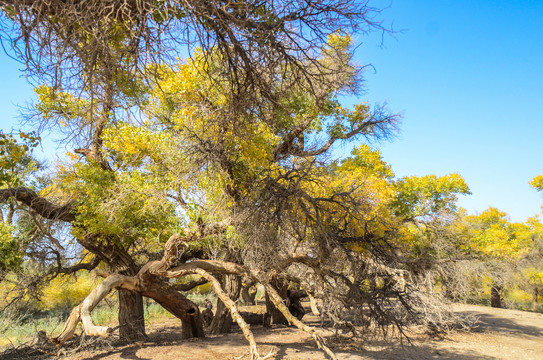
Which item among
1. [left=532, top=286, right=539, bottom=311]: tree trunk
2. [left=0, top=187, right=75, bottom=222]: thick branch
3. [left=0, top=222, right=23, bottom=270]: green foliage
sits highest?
[left=0, top=187, right=75, bottom=222]: thick branch

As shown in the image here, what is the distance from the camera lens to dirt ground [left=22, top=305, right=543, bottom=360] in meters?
7.23

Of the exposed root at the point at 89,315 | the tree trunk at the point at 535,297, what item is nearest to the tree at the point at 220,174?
the exposed root at the point at 89,315

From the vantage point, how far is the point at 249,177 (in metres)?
6.57

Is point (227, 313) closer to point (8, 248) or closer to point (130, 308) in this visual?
point (130, 308)

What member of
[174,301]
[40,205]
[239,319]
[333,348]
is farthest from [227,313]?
[40,205]

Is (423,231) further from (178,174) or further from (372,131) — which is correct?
(178,174)

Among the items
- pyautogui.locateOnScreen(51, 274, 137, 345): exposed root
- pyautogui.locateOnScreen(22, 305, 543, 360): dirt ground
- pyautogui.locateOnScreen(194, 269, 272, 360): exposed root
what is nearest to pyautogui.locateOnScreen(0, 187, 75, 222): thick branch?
pyautogui.locateOnScreen(51, 274, 137, 345): exposed root

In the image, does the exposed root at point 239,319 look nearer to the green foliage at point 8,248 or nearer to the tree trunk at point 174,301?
the tree trunk at point 174,301

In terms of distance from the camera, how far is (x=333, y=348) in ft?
26.7

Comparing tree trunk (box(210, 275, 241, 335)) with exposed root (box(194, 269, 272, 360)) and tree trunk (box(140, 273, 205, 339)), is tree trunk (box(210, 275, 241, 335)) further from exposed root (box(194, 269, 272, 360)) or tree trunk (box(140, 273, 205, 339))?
exposed root (box(194, 269, 272, 360))

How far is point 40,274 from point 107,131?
172 inches

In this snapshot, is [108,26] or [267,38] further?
[267,38]

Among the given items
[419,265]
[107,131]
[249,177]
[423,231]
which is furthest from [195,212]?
[423,231]

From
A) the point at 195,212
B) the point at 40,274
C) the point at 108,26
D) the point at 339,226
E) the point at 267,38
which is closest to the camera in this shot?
the point at 108,26
